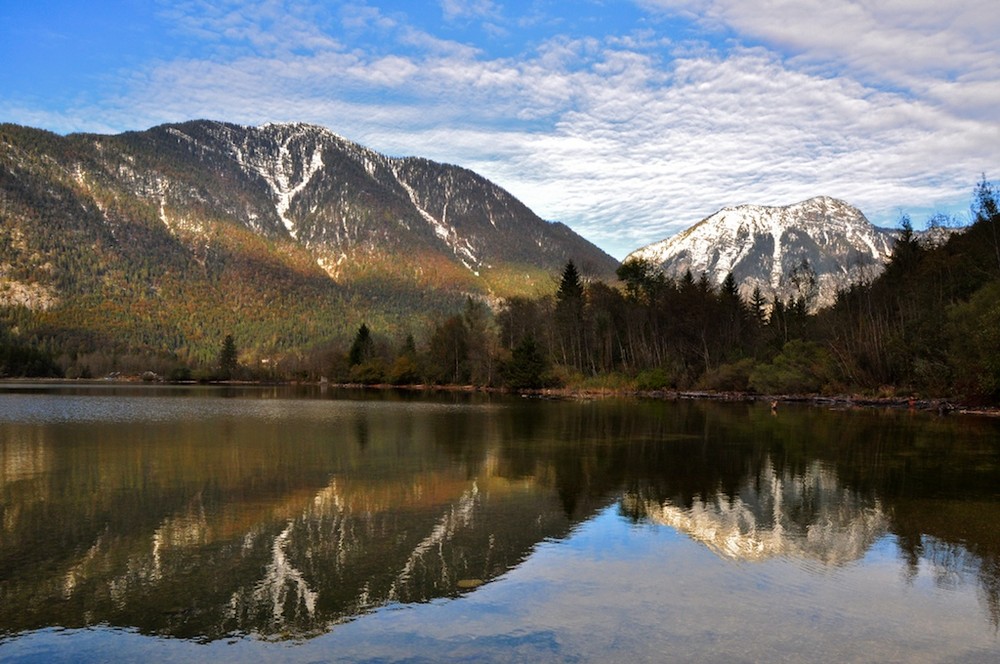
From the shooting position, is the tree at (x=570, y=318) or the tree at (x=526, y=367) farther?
the tree at (x=570, y=318)

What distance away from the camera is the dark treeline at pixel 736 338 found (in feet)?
190

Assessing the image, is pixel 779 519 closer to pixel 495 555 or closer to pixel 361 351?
pixel 495 555

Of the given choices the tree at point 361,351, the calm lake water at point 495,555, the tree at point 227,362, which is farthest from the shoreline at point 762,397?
the tree at point 227,362

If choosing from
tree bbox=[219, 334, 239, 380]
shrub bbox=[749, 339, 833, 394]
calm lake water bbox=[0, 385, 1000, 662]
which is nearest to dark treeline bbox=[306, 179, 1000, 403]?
shrub bbox=[749, 339, 833, 394]

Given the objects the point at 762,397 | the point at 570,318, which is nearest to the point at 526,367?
the point at 570,318

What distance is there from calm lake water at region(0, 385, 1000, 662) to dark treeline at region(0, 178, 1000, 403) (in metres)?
32.2

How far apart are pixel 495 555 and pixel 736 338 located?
82.3m

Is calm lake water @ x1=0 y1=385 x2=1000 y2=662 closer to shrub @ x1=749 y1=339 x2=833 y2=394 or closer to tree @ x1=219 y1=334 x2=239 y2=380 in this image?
shrub @ x1=749 y1=339 x2=833 y2=394

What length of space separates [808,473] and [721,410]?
35187 millimetres

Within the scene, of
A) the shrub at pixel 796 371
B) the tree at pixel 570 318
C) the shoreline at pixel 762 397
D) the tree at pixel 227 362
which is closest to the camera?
the shoreline at pixel 762 397

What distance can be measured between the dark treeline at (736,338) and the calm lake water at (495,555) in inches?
1267

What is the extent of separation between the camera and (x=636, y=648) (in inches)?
370

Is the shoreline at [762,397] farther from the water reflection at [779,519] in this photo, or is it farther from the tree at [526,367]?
the water reflection at [779,519]

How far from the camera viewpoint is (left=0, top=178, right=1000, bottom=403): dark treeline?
57.9 m
